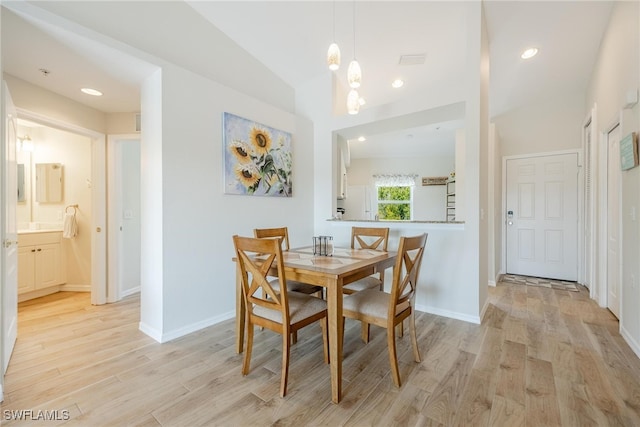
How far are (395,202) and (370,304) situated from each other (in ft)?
19.6

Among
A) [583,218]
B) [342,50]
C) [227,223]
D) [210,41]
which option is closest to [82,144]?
[210,41]

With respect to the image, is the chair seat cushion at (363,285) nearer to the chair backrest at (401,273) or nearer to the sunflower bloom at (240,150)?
the chair backrest at (401,273)

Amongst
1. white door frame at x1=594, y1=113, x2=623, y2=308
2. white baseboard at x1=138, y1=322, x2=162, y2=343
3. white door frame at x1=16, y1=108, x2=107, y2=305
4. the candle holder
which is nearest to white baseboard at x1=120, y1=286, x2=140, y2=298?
white door frame at x1=16, y1=108, x2=107, y2=305

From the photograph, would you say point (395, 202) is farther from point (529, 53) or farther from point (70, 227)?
point (70, 227)

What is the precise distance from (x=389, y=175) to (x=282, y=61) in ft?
15.1

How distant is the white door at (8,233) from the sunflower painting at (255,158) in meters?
1.48

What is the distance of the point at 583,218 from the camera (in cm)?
410

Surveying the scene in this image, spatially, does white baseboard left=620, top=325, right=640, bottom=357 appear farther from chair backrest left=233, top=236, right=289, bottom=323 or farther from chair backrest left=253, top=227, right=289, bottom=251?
chair backrest left=253, top=227, right=289, bottom=251

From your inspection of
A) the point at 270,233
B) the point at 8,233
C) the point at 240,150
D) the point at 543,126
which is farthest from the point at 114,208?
the point at 543,126

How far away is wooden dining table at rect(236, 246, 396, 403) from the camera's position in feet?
5.24

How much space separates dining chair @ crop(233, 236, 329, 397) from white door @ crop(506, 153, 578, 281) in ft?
14.1

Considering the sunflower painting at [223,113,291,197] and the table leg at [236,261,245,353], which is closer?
the table leg at [236,261,245,353]

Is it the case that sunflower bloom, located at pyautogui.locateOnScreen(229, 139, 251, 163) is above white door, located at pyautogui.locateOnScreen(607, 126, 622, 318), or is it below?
above

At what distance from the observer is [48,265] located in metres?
3.57
